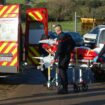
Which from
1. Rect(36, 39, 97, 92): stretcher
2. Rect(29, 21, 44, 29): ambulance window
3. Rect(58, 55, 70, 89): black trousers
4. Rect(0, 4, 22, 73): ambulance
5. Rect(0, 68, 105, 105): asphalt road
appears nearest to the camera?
Rect(0, 68, 105, 105): asphalt road

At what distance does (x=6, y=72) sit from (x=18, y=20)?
64.5 inches

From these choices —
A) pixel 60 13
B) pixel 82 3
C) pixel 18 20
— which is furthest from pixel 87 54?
pixel 82 3

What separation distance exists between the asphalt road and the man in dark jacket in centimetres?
37

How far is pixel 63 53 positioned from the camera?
1579 centimetres

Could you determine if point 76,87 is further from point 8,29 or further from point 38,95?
point 8,29

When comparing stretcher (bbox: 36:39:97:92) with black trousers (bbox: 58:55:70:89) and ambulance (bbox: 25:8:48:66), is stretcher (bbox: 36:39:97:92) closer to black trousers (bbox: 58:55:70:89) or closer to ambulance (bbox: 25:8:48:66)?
black trousers (bbox: 58:55:70:89)

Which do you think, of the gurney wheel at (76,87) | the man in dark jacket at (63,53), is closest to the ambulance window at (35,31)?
the gurney wheel at (76,87)

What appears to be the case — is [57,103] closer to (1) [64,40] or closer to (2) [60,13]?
(1) [64,40]

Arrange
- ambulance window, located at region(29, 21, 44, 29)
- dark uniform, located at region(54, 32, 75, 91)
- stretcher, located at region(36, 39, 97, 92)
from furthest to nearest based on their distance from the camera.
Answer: ambulance window, located at region(29, 21, 44, 29) → stretcher, located at region(36, 39, 97, 92) → dark uniform, located at region(54, 32, 75, 91)

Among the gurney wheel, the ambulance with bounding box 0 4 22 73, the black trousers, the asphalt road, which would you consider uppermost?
the ambulance with bounding box 0 4 22 73

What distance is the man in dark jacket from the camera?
51.4ft

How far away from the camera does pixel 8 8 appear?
55.6ft

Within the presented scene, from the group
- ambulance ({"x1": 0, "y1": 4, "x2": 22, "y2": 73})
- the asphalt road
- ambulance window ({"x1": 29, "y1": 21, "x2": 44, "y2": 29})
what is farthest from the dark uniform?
ambulance window ({"x1": 29, "y1": 21, "x2": 44, "y2": 29})

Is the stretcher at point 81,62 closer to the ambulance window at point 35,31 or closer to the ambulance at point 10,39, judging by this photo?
the ambulance at point 10,39
